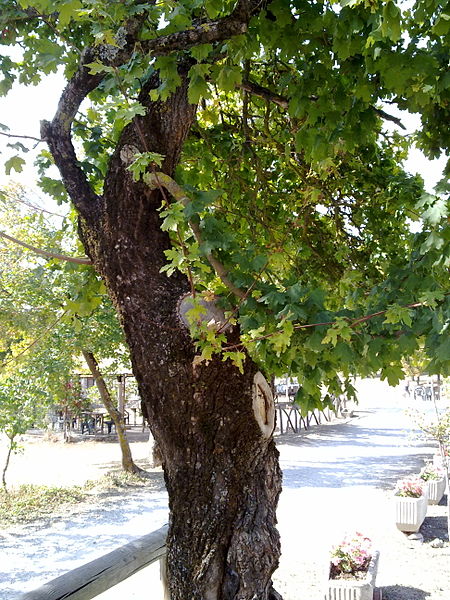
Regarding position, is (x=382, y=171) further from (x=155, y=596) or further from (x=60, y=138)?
(x=155, y=596)

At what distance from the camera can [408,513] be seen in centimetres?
833

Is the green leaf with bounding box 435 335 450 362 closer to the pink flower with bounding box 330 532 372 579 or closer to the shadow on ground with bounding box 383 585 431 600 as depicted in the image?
the pink flower with bounding box 330 532 372 579

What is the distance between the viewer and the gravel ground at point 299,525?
6844 mm

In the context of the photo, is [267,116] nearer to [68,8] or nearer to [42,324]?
[68,8]

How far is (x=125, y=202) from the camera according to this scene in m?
2.63

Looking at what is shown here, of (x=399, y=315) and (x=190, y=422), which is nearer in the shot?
(x=399, y=315)

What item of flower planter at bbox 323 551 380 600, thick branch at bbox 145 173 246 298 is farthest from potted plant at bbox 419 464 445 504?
thick branch at bbox 145 173 246 298

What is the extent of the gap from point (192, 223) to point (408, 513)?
739 cm

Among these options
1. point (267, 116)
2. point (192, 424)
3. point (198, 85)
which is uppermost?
point (267, 116)

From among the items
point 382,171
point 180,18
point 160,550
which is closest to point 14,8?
point 180,18

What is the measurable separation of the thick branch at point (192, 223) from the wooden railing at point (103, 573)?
188 centimetres

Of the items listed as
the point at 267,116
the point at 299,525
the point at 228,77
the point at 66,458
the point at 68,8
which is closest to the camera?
the point at 68,8

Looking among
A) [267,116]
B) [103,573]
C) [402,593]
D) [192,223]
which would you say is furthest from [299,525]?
[192,223]

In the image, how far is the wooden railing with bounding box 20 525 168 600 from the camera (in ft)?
10.2
